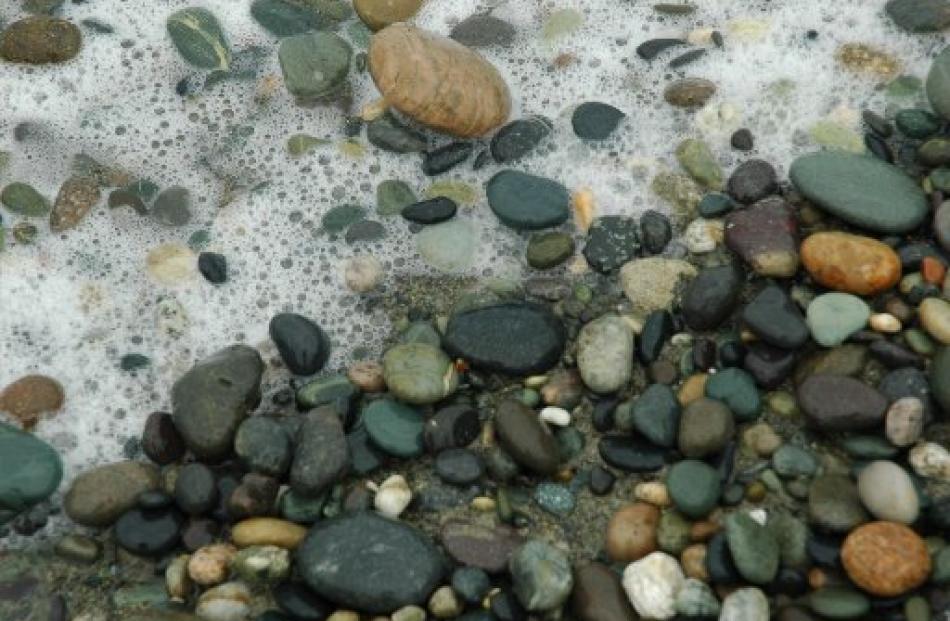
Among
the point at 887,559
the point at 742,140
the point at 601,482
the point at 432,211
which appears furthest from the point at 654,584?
the point at 742,140

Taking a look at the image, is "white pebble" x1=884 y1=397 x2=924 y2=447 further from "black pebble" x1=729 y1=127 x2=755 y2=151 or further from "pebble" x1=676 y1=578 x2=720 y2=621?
"black pebble" x1=729 y1=127 x2=755 y2=151

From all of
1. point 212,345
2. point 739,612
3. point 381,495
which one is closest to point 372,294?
point 212,345

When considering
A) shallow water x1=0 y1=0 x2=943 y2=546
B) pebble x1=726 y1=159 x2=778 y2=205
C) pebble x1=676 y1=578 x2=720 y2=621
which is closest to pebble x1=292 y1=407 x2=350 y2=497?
shallow water x1=0 y1=0 x2=943 y2=546

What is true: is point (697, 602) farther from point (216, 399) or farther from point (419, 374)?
point (216, 399)

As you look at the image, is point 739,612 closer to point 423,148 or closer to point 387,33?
point 423,148

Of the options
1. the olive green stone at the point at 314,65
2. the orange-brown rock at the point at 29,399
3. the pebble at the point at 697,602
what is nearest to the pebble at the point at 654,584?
the pebble at the point at 697,602

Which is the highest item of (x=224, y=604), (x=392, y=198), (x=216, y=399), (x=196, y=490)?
(x=392, y=198)
